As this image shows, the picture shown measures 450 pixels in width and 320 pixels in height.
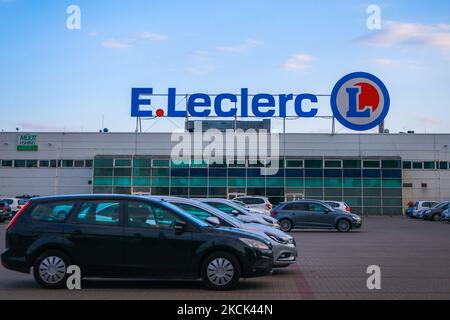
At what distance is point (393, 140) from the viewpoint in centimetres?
5272

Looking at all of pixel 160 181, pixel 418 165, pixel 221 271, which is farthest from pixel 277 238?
pixel 418 165

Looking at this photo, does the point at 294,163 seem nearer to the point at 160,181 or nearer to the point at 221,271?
the point at 160,181

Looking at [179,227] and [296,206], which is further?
[296,206]

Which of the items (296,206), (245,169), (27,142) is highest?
(27,142)

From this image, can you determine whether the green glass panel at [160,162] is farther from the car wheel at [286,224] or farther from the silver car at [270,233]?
the silver car at [270,233]

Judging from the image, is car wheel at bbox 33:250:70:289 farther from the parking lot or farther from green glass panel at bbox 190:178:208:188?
green glass panel at bbox 190:178:208:188

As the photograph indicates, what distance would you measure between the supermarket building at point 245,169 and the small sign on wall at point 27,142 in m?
0.09

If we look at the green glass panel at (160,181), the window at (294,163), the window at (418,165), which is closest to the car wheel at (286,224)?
the window at (294,163)

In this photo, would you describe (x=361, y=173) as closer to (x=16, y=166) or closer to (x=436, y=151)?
(x=436, y=151)

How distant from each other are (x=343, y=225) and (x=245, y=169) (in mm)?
22834

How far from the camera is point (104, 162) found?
5262 cm

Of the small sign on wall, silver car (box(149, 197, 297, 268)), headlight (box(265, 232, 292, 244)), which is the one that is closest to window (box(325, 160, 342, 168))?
the small sign on wall
